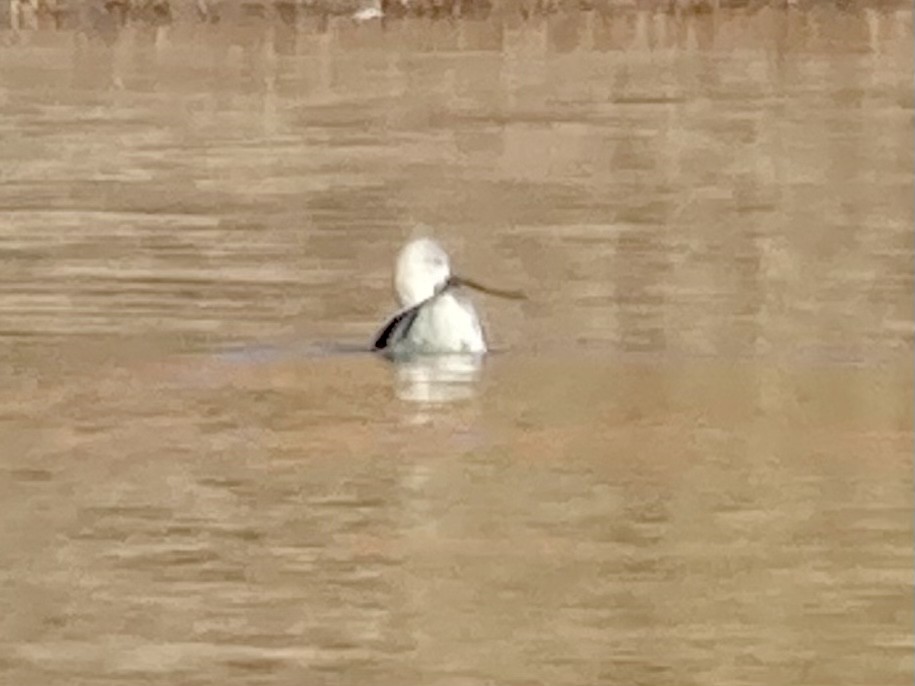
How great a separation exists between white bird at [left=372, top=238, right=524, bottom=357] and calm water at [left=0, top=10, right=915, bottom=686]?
0.03 m

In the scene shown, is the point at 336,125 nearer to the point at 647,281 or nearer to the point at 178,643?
the point at 647,281

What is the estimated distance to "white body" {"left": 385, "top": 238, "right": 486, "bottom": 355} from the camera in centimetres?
169

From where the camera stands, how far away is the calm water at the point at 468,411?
1.01 meters

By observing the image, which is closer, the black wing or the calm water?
the calm water

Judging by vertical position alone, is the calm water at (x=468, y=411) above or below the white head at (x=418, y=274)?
below

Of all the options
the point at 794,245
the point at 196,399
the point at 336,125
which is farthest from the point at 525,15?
the point at 196,399

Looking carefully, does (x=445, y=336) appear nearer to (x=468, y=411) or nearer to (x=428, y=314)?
(x=428, y=314)

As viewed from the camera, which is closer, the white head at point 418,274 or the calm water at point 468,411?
the calm water at point 468,411

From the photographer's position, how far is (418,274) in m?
1.79

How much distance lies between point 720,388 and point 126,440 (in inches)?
12.9

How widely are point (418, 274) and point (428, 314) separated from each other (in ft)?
0.23

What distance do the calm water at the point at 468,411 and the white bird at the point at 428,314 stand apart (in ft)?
0.09

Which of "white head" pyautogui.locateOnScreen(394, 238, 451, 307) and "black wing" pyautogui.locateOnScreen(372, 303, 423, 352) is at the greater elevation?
"white head" pyautogui.locateOnScreen(394, 238, 451, 307)

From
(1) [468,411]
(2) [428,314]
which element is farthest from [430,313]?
(1) [468,411]
